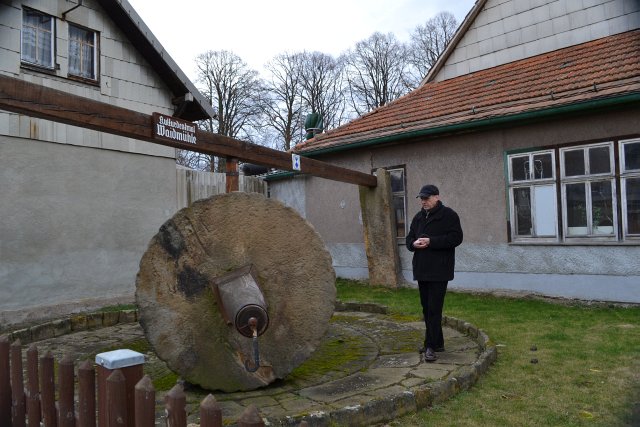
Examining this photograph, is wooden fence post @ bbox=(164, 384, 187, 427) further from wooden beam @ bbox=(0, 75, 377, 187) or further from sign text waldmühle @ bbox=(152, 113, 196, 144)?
sign text waldmühle @ bbox=(152, 113, 196, 144)

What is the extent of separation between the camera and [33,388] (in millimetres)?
2887

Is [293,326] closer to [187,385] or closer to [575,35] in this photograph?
[187,385]

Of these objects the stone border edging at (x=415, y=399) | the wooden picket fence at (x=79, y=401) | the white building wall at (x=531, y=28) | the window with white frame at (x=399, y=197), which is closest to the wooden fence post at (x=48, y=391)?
the wooden picket fence at (x=79, y=401)

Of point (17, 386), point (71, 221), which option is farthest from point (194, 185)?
point (17, 386)

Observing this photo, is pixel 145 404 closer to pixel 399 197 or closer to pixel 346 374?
pixel 346 374

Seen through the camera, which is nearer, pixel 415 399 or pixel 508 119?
pixel 415 399

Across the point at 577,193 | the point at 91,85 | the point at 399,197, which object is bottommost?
the point at 577,193

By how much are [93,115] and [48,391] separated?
9.13 feet

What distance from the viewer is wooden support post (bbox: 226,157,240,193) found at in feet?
20.4

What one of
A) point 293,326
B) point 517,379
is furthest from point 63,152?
point 517,379

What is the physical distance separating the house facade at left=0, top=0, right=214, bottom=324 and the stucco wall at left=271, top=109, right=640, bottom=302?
165 inches

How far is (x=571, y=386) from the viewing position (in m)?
4.18

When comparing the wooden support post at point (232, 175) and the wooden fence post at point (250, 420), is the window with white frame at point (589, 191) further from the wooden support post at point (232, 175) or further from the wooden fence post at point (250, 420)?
the wooden fence post at point (250, 420)

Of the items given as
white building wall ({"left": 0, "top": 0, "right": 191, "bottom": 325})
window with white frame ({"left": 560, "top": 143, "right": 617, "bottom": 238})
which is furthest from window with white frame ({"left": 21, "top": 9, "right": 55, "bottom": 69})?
window with white frame ({"left": 560, "top": 143, "right": 617, "bottom": 238})
